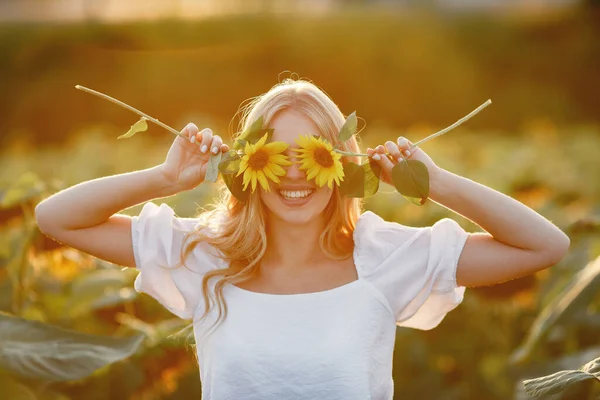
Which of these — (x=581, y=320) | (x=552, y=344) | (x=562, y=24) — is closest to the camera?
(x=581, y=320)

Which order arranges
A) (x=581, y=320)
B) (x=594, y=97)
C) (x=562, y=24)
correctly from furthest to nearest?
(x=562, y=24) → (x=594, y=97) → (x=581, y=320)

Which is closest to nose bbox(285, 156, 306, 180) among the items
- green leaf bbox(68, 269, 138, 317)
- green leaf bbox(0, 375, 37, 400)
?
green leaf bbox(0, 375, 37, 400)

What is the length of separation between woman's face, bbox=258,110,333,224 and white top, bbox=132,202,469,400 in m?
0.16

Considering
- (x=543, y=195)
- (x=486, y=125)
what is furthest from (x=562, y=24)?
(x=543, y=195)

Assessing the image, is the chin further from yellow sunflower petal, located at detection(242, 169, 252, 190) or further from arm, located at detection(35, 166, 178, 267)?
arm, located at detection(35, 166, 178, 267)

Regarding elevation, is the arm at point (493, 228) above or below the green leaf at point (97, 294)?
below

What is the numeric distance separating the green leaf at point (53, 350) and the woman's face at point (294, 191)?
0.56 meters

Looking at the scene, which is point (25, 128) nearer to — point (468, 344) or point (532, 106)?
point (532, 106)

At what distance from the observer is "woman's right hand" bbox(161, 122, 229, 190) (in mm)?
2258

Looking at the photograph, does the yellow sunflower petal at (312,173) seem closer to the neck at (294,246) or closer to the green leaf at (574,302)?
the neck at (294,246)

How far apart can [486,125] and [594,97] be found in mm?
2284

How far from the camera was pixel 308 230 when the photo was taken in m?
2.35

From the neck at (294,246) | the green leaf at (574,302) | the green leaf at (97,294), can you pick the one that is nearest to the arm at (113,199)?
the neck at (294,246)

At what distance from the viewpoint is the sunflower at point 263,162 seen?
7.12ft
